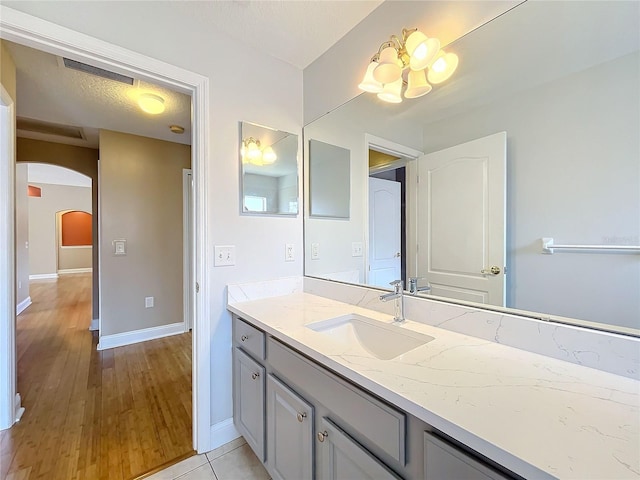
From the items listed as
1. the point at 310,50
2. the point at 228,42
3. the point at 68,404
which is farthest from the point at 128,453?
the point at 310,50

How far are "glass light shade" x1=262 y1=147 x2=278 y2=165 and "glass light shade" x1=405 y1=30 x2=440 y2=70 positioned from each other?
969 mm

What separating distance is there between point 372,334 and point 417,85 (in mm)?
1252

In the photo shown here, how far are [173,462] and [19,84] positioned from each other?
2959 millimetres

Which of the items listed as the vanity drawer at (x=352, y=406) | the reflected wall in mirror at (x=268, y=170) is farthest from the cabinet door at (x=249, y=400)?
the reflected wall in mirror at (x=268, y=170)

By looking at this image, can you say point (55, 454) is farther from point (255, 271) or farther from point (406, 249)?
point (406, 249)

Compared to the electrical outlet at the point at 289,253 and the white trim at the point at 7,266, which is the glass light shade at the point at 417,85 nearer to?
the electrical outlet at the point at 289,253

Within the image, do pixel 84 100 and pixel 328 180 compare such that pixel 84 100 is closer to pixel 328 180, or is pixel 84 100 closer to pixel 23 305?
pixel 328 180

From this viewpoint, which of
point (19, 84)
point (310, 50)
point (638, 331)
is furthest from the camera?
point (19, 84)

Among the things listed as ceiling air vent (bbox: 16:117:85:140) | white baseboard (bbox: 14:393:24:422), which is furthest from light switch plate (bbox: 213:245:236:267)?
ceiling air vent (bbox: 16:117:85:140)

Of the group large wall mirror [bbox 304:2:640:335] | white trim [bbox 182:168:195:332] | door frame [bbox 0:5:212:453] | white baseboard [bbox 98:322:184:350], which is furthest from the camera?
white trim [bbox 182:168:195:332]

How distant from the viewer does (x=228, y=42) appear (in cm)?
167

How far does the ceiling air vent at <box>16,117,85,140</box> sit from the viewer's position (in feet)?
9.48

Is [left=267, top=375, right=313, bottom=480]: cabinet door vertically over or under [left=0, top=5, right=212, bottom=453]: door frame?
under

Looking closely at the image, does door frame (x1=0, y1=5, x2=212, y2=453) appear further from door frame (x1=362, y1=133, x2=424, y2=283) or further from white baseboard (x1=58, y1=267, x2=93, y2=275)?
white baseboard (x1=58, y1=267, x2=93, y2=275)
